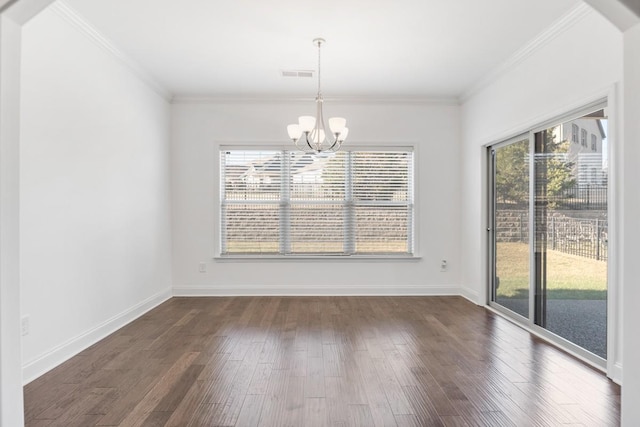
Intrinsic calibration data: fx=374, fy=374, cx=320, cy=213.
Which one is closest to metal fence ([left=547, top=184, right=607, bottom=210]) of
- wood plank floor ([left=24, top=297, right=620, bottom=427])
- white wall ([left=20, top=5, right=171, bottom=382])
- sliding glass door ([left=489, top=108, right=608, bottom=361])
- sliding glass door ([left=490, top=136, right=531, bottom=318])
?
sliding glass door ([left=489, top=108, right=608, bottom=361])

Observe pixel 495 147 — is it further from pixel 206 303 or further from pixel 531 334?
pixel 206 303

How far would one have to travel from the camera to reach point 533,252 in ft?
12.0

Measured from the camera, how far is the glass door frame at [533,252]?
2.66m

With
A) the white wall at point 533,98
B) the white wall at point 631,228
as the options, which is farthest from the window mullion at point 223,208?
the white wall at point 631,228

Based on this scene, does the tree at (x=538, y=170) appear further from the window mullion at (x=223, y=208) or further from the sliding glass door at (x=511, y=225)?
the window mullion at (x=223, y=208)

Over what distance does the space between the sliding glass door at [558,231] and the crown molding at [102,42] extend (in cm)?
419

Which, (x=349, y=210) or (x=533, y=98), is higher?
(x=533, y=98)

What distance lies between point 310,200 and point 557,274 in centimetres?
309

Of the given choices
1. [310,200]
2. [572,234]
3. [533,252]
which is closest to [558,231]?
[572,234]

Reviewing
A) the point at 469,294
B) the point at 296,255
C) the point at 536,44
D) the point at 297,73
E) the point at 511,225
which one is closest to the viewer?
the point at 536,44

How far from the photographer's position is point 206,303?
481 centimetres

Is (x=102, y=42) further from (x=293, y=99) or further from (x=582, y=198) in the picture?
(x=582, y=198)

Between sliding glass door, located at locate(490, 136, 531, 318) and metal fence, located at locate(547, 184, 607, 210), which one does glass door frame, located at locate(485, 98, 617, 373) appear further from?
metal fence, located at locate(547, 184, 607, 210)

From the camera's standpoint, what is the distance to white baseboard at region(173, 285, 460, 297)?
5227 mm
